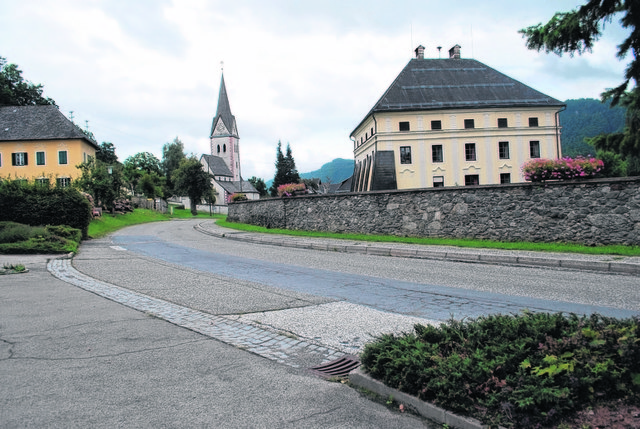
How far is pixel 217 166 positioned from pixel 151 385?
118 meters

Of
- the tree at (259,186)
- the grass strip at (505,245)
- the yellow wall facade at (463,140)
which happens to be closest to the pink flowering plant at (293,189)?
the grass strip at (505,245)

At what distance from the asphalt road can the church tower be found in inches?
4399

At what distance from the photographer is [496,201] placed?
17.3m

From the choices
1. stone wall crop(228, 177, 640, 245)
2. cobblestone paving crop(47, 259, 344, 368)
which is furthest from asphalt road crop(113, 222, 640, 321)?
stone wall crop(228, 177, 640, 245)

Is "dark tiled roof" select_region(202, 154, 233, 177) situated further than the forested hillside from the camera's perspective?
Yes

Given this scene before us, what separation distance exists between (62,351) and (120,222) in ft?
125

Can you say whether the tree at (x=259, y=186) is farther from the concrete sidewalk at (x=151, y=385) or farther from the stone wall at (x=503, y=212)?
the concrete sidewalk at (x=151, y=385)

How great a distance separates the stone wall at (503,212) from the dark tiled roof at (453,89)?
3062 centimetres

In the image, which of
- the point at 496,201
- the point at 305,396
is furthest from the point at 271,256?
the point at 305,396

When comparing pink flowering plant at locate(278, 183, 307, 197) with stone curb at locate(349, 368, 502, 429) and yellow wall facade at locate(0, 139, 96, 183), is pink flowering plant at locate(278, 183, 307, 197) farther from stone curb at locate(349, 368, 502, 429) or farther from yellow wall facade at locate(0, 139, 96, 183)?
yellow wall facade at locate(0, 139, 96, 183)

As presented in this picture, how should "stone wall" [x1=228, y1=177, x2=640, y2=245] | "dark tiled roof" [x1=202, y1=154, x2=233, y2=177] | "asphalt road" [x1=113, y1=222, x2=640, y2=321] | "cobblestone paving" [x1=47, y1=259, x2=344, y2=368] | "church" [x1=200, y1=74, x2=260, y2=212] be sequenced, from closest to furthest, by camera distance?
"cobblestone paving" [x1=47, y1=259, x2=344, y2=368] < "asphalt road" [x1=113, y1=222, x2=640, y2=321] < "stone wall" [x1=228, y1=177, x2=640, y2=245] < "dark tiled roof" [x1=202, y1=154, x2=233, y2=177] < "church" [x1=200, y1=74, x2=260, y2=212]

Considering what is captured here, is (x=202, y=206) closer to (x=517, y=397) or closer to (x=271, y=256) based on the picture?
(x=271, y=256)

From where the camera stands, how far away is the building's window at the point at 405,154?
51.5 m

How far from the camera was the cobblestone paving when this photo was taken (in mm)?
4914
